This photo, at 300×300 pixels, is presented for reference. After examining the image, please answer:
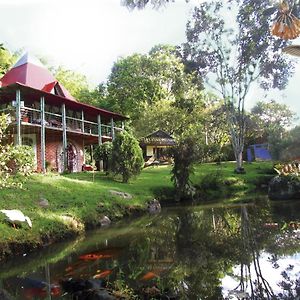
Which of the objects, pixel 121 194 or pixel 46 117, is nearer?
pixel 121 194

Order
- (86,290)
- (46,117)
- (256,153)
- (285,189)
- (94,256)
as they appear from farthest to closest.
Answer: (256,153) < (46,117) < (285,189) < (94,256) < (86,290)

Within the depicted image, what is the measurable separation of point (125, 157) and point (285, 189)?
32.9 ft

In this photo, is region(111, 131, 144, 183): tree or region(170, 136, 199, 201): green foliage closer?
region(170, 136, 199, 201): green foliage

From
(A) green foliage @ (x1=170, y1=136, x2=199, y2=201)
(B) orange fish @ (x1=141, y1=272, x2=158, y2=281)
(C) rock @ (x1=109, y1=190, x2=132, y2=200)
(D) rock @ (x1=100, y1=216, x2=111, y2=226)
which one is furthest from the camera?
(A) green foliage @ (x1=170, y1=136, x2=199, y2=201)


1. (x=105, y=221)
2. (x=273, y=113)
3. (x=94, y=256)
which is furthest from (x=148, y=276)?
(x=273, y=113)

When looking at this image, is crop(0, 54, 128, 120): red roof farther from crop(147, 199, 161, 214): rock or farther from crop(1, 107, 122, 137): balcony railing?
crop(147, 199, 161, 214): rock

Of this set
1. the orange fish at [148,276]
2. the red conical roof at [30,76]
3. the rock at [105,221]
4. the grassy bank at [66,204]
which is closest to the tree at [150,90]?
the red conical roof at [30,76]

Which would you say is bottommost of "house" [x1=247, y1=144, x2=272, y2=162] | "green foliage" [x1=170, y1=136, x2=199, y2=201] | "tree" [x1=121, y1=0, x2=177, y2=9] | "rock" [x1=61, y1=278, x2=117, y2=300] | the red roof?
"rock" [x1=61, y1=278, x2=117, y2=300]

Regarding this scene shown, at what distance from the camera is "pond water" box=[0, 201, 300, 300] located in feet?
22.1

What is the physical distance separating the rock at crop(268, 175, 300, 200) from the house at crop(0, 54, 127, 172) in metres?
13.0

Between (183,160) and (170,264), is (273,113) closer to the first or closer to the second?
(183,160)

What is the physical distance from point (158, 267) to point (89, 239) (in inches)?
182

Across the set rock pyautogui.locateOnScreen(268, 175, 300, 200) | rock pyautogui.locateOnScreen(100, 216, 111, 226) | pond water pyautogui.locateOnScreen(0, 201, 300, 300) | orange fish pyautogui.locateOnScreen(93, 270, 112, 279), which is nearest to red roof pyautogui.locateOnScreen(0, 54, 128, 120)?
rock pyautogui.locateOnScreen(100, 216, 111, 226)

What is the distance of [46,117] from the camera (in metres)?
27.0
